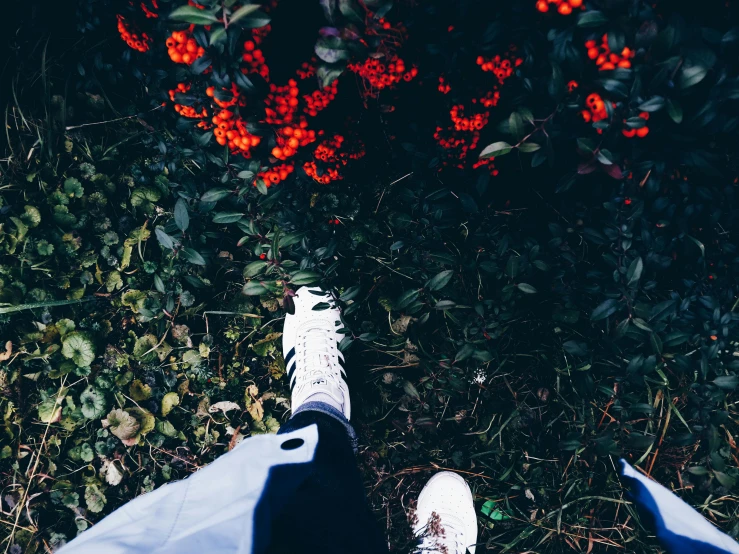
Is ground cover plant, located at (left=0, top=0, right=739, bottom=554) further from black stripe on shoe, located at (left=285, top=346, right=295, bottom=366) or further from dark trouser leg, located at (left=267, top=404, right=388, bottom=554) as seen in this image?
dark trouser leg, located at (left=267, top=404, right=388, bottom=554)

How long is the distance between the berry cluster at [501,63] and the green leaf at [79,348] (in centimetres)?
201

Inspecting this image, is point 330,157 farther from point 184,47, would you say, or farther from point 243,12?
point 243,12

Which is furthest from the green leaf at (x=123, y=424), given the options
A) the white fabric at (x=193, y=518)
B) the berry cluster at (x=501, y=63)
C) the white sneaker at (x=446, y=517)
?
the berry cluster at (x=501, y=63)

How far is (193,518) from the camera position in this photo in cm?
106

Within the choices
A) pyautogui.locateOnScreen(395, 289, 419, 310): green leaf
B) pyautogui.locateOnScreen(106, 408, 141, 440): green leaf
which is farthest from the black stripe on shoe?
pyautogui.locateOnScreen(106, 408, 141, 440): green leaf

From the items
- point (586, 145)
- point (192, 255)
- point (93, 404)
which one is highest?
point (586, 145)

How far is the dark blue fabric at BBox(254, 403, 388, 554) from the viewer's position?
113 cm

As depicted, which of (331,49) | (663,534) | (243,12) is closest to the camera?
(243,12)

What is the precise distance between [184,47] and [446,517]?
6.36 ft

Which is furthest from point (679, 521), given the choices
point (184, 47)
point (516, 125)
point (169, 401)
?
point (169, 401)

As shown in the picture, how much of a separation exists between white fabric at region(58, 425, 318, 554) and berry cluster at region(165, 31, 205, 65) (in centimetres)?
106

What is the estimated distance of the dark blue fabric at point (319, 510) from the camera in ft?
3.72

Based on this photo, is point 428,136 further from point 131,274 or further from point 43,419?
point 43,419

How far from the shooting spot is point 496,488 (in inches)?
74.4
